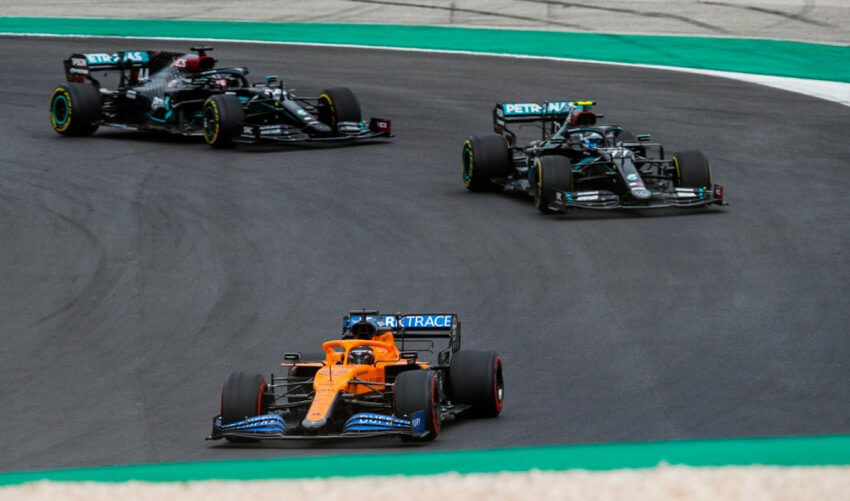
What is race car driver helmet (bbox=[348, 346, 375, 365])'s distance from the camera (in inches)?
487

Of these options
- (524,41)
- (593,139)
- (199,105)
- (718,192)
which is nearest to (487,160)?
(593,139)

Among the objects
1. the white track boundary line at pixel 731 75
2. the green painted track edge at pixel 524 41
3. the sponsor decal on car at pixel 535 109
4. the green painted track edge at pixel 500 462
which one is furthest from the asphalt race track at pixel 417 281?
the green painted track edge at pixel 524 41

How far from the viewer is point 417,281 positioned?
17516mm

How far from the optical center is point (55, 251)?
61.5ft

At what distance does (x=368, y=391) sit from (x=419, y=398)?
761 mm

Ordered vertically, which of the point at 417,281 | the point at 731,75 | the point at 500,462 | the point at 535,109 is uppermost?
the point at 731,75

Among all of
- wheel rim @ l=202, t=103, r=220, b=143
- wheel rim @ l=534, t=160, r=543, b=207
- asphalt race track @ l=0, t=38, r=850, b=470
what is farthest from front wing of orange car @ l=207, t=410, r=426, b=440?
wheel rim @ l=202, t=103, r=220, b=143

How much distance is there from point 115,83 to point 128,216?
46.3 feet

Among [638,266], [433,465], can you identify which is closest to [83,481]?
[433,465]

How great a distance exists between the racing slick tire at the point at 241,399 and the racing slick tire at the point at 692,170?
423 inches

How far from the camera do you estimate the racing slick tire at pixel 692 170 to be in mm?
21297

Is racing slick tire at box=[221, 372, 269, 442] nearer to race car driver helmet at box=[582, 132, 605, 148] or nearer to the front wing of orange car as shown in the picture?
the front wing of orange car

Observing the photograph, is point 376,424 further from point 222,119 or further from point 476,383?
point 222,119

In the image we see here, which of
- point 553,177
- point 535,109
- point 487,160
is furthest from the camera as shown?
point 535,109
